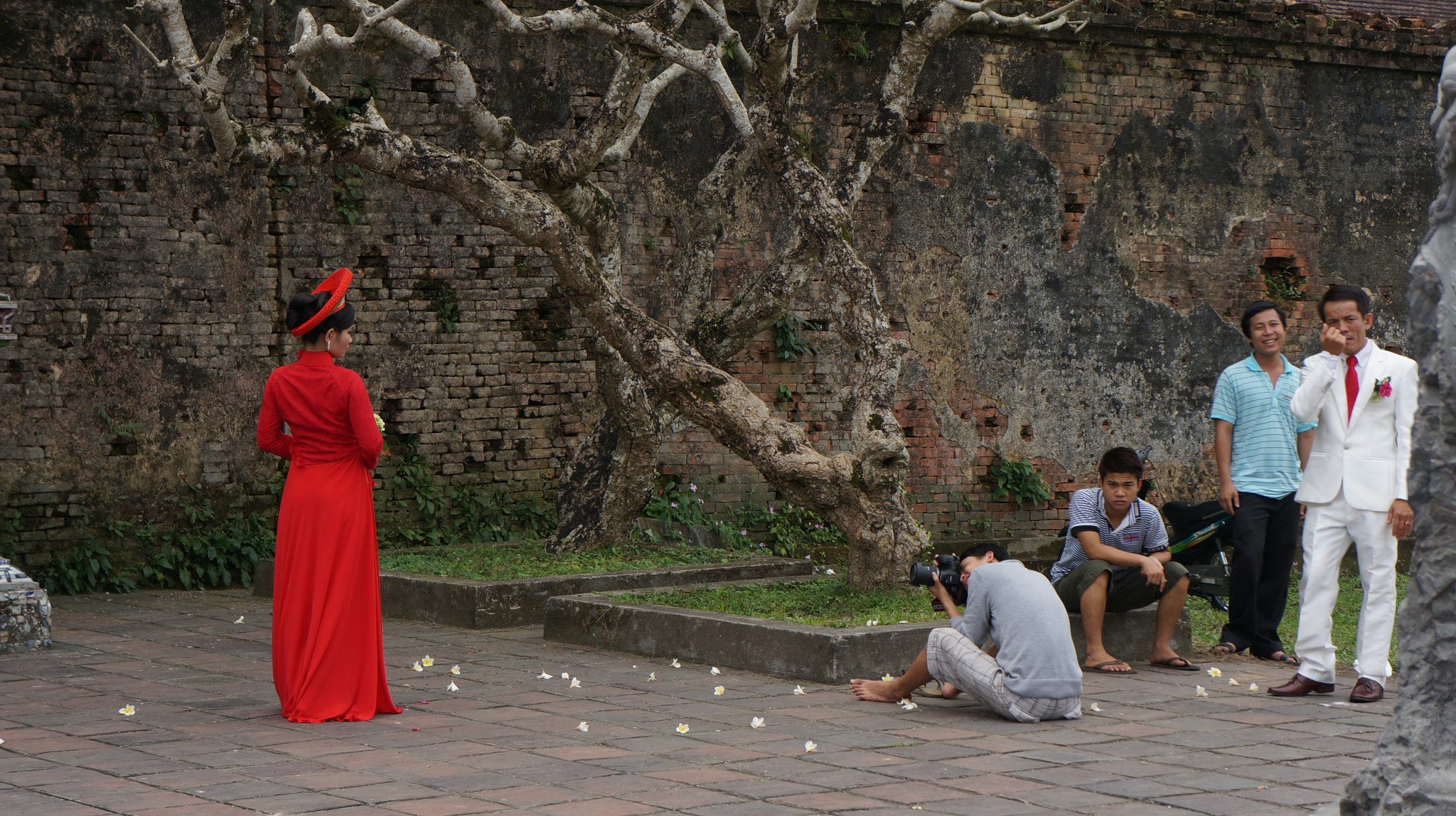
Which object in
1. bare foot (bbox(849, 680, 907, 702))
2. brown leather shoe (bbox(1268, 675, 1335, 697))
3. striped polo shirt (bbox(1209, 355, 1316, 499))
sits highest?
striped polo shirt (bbox(1209, 355, 1316, 499))

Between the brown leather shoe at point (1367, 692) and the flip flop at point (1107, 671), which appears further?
the flip flop at point (1107, 671)

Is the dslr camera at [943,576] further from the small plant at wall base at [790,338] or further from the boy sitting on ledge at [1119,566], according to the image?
the small plant at wall base at [790,338]

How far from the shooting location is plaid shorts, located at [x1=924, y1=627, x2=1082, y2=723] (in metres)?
5.70

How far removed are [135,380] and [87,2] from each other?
250cm

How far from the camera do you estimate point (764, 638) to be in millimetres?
6848

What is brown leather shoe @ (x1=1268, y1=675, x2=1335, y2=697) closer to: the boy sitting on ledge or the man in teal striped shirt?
the boy sitting on ledge

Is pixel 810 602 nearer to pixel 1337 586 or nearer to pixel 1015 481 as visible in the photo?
pixel 1337 586

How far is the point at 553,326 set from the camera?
11.1 metres

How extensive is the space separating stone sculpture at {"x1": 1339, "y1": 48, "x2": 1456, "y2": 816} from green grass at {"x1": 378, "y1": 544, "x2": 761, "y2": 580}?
19.1 ft

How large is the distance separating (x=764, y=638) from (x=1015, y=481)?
5.95 m

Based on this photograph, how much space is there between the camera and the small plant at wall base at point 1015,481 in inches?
485

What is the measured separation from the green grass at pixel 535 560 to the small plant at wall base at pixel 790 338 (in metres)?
2.21

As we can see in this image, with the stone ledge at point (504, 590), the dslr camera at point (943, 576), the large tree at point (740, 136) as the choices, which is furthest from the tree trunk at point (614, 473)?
the dslr camera at point (943, 576)

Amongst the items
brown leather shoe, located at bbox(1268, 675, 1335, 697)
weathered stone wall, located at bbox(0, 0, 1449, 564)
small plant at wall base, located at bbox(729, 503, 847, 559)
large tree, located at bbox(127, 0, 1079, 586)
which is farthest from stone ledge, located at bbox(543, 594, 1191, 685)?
small plant at wall base, located at bbox(729, 503, 847, 559)
